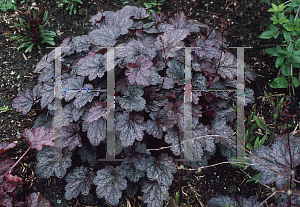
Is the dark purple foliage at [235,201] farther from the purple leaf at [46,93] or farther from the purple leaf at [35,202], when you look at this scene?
the purple leaf at [46,93]

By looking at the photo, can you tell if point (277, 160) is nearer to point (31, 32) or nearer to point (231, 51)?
point (231, 51)

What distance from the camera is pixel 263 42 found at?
119 inches

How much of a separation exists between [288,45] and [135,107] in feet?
6.43

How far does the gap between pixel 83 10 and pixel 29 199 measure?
2.54m

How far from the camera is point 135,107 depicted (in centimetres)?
188

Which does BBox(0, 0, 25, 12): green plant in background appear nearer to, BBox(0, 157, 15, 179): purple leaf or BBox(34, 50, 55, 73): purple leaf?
BBox(34, 50, 55, 73): purple leaf

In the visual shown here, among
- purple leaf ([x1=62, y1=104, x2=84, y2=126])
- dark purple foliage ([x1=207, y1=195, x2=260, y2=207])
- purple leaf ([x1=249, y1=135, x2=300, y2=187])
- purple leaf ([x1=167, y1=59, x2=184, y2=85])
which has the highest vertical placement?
purple leaf ([x1=167, y1=59, x2=184, y2=85])

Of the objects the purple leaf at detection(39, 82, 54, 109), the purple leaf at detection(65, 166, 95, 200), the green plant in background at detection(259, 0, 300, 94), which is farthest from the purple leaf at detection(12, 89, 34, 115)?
the green plant in background at detection(259, 0, 300, 94)

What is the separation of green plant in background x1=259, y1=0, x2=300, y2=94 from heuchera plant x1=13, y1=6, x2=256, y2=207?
688 millimetres

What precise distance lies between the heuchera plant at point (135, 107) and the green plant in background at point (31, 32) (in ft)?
2.86

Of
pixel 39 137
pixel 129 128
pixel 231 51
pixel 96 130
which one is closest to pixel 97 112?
pixel 96 130

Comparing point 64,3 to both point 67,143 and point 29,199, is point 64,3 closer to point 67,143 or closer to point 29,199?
point 67,143

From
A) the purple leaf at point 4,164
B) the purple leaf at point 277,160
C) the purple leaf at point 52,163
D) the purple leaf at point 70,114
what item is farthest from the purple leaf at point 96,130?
the purple leaf at point 277,160

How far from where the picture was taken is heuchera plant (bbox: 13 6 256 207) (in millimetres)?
1910
